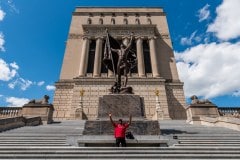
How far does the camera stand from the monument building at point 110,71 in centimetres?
2756

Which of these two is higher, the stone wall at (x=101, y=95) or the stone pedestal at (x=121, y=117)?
the stone wall at (x=101, y=95)

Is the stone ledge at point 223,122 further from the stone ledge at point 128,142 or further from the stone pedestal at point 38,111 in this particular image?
the stone pedestal at point 38,111

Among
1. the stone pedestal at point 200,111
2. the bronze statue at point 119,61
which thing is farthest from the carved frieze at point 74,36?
the stone pedestal at point 200,111

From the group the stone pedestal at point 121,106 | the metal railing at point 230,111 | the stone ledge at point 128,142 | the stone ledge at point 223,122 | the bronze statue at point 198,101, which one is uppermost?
the bronze statue at point 198,101

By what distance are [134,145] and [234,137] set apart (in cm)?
520

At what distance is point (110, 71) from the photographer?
3078cm

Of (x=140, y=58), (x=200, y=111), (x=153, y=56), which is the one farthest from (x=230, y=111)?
(x=140, y=58)

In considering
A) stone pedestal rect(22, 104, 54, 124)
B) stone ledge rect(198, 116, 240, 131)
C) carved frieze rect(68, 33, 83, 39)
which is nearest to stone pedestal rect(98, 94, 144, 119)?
stone ledge rect(198, 116, 240, 131)

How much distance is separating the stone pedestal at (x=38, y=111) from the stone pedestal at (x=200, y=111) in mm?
12225

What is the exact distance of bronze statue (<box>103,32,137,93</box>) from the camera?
395 inches

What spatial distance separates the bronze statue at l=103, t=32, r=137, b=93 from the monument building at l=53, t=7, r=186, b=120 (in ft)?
39.9

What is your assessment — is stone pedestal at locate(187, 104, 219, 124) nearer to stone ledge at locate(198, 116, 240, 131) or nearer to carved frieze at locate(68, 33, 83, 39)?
stone ledge at locate(198, 116, 240, 131)

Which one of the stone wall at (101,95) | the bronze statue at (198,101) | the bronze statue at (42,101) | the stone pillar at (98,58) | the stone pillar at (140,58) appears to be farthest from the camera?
the stone pillar at (140,58)

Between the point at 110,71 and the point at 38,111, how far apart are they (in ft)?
54.6
